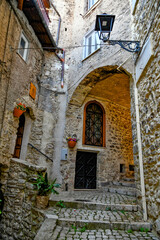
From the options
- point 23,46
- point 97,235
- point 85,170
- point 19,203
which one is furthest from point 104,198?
point 23,46

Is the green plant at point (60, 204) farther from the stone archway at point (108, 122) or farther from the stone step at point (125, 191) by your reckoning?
the stone archway at point (108, 122)

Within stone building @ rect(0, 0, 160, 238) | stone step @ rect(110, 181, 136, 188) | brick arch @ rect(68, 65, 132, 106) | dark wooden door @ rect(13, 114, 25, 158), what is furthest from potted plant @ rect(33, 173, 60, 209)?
brick arch @ rect(68, 65, 132, 106)

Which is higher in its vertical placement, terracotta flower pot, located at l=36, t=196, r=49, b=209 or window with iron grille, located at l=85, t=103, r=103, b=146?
window with iron grille, located at l=85, t=103, r=103, b=146

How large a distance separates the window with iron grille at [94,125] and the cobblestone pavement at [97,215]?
13.0 ft

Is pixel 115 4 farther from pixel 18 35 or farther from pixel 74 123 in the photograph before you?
pixel 74 123

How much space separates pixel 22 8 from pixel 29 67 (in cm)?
203

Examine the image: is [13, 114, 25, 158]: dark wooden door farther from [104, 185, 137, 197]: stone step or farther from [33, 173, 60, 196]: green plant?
[104, 185, 137, 197]: stone step

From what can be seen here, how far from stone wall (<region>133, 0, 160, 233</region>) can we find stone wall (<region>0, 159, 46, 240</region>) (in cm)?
237

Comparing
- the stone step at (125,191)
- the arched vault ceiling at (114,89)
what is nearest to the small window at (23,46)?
the arched vault ceiling at (114,89)

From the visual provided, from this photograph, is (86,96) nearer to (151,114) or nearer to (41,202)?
(151,114)

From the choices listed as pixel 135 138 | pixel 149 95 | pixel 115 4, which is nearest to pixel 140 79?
pixel 149 95

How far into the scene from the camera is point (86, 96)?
7.93 metres

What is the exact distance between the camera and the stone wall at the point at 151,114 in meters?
3.01

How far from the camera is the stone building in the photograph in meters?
3.53
